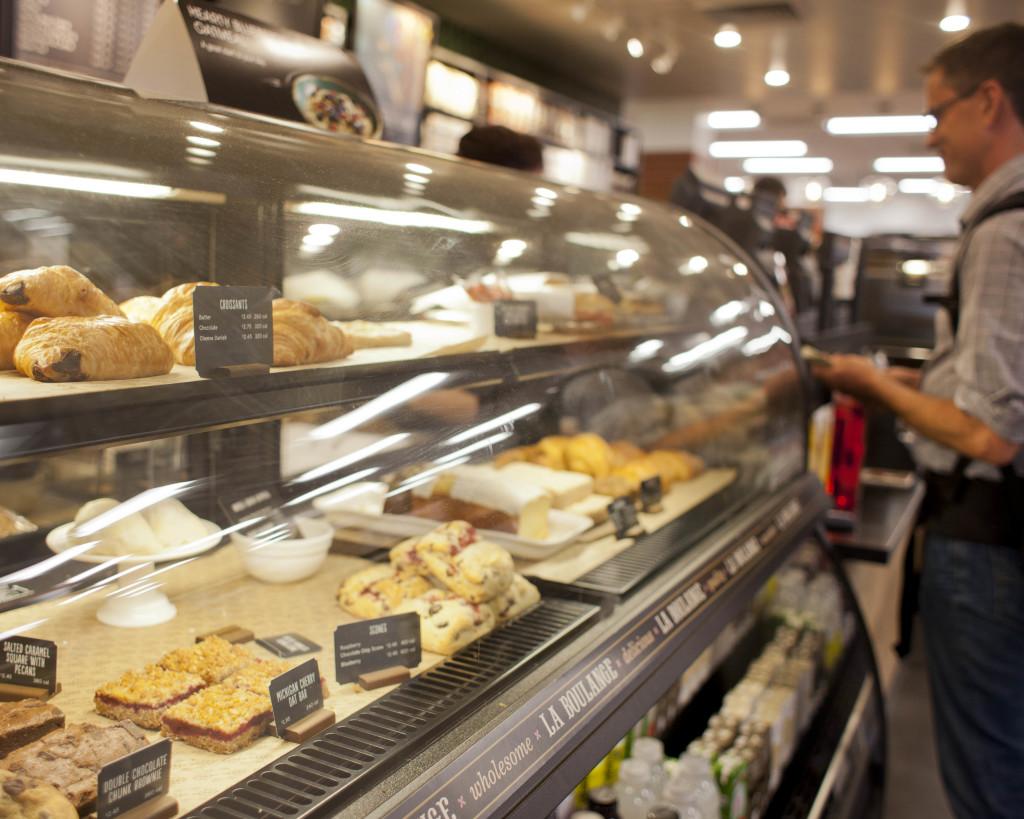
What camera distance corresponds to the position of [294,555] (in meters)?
1.35

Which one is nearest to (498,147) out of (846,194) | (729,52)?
(729,52)

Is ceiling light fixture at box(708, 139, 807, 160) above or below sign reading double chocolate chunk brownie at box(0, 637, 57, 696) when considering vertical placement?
above

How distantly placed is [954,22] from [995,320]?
5951mm

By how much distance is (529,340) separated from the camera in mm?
1583

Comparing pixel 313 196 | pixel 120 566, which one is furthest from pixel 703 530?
pixel 120 566

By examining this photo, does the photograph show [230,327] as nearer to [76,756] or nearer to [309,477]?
[309,477]

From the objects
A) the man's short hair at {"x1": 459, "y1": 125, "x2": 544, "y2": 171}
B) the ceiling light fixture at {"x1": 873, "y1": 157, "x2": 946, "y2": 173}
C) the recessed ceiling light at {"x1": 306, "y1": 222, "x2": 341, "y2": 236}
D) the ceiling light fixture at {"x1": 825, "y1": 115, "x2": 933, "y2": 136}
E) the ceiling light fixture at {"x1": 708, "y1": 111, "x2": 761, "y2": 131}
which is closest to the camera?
the recessed ceiling light at {"x1": 306, "y1": 222, "x2": 341, "y2": 236}

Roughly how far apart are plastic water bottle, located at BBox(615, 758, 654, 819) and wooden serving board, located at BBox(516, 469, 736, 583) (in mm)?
396

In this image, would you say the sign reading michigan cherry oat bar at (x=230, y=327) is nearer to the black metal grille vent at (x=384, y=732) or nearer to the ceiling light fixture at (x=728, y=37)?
the black metal grille vent at (x=384, y=732)

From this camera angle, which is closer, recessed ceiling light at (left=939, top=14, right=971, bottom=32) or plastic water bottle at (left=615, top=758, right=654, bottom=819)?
plastic water bottle at (left=615, top=758, right=654, bottom=819)

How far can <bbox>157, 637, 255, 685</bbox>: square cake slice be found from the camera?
1.11 m

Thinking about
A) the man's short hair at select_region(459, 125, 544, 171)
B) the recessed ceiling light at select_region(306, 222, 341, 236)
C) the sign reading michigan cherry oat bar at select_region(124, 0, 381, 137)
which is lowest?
the recessed ceiling light at select_region(306, 222, 341, 236)

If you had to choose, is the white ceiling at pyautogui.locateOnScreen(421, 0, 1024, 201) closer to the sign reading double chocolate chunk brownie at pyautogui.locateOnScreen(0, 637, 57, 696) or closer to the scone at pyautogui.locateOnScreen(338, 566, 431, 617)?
the scone at pyautogui.locateOnScreen(338, 566, 431, 617)

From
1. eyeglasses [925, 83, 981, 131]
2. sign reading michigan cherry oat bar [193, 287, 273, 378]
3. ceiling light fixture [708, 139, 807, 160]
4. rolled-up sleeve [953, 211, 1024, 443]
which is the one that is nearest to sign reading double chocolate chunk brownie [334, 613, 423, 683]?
sign reading michigan cherry oat bar [193, 287, 273, 378]
